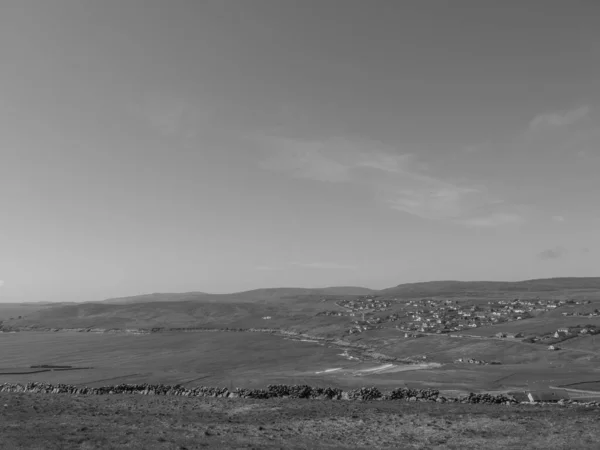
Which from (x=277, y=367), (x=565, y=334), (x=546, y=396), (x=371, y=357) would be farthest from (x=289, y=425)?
(x=565, y=334)

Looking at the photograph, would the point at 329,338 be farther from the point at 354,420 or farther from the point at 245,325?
the point at 354,420

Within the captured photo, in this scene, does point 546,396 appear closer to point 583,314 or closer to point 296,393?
point 296,393

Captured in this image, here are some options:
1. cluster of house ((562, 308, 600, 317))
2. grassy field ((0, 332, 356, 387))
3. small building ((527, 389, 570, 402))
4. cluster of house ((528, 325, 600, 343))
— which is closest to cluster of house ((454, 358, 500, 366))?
grassy field ((0, 332, 356, 387))

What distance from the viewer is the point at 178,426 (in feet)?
93.5

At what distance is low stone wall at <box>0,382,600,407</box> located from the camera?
3741 centimetres

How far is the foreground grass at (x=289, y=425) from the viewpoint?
24406 mm

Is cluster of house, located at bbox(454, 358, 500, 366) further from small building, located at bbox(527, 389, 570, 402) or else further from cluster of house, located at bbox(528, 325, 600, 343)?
small building, located at bbox(527, 389, 570, 402)

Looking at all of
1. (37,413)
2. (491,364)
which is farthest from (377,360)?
(37,413)

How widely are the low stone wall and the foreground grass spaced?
2695 mm

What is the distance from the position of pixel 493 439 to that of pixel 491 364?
42.6 metres

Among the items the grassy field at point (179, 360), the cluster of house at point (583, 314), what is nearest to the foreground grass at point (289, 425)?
the grassy field at point (179, 360)

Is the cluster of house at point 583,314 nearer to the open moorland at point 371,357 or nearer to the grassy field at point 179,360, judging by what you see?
the open moorland at point 371,357

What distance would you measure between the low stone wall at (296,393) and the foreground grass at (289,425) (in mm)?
2695

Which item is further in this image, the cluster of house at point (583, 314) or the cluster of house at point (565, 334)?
the cluster of house at point (583, 314)
